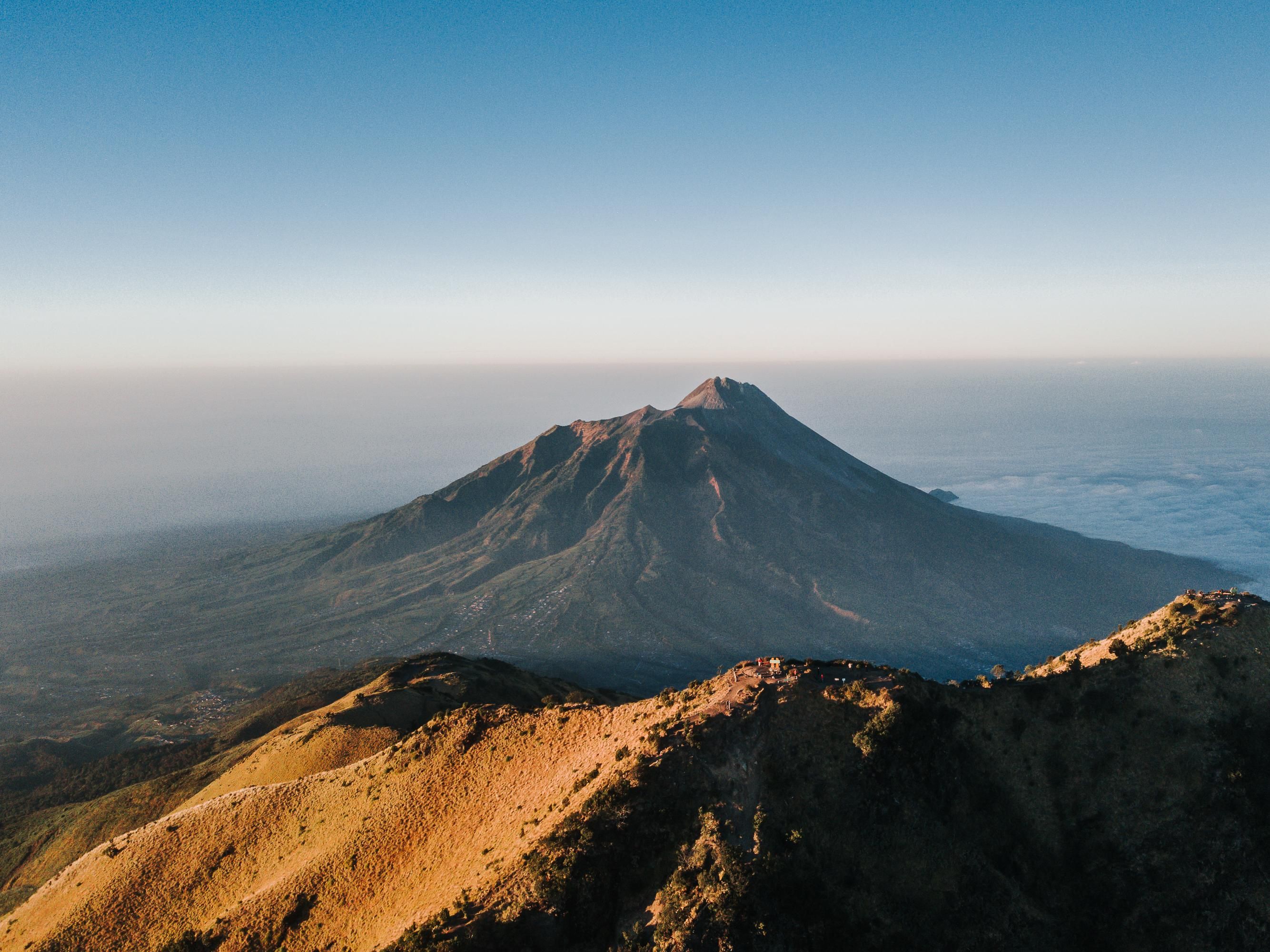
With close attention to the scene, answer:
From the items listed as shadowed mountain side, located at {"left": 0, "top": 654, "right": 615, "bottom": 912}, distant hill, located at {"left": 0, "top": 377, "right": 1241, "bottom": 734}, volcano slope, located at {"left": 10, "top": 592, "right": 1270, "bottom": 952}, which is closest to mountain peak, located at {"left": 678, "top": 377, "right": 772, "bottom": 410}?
distant hill, located at {"left": 0, "top": 377, "right": 1241, "bottom": 734}

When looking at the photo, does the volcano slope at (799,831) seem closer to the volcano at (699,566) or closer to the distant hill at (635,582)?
the distant hill at (635,582)

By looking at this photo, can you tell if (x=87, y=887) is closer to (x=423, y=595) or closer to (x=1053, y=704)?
(x=1053, y=704)

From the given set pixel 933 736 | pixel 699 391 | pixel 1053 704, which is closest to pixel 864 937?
pixel 933 736

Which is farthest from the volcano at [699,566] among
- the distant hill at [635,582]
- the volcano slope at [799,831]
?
the volcano slope at [799,831]

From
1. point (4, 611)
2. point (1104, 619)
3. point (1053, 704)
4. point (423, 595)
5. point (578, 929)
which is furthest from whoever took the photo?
point (4, 611)

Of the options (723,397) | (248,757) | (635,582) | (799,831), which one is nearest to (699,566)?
(635,582)

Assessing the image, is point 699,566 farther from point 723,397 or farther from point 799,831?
point 799,831
